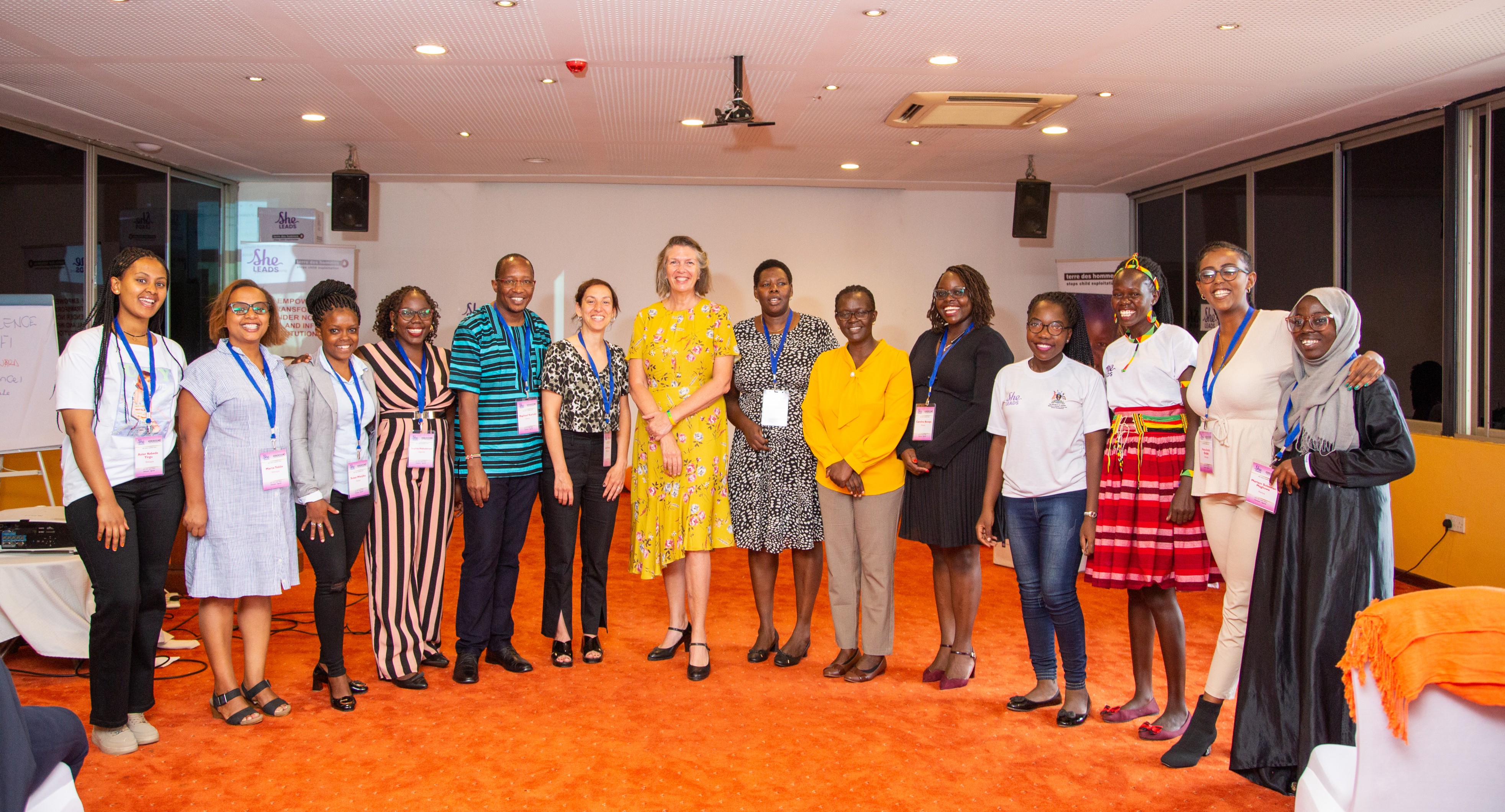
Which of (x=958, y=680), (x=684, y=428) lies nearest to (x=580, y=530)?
(x=684, y=428)

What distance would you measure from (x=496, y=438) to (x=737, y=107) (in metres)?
2.44

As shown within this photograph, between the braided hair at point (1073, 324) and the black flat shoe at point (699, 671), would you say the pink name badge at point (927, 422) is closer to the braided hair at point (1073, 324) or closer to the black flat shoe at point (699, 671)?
the braided hair at point (1073, 324)

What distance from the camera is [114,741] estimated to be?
2945 millimetres

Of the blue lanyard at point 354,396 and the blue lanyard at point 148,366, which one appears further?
the blue lanyard at point 354,396

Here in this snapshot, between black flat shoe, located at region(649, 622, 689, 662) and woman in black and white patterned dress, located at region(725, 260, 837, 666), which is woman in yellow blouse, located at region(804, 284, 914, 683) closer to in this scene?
woman in black and white patterned dress, located at region(725, 260, 837, 666)

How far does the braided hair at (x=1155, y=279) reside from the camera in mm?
3137

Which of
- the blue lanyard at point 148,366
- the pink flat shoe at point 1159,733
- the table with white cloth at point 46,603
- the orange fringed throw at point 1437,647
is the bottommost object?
the pink flat shoe at point 1159,733

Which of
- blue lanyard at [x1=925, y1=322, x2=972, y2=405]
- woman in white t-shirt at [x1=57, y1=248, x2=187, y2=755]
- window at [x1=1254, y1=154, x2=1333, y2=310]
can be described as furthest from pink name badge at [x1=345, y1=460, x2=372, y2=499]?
window at [x1=1254, y1=154, x2=1333, y2=310]

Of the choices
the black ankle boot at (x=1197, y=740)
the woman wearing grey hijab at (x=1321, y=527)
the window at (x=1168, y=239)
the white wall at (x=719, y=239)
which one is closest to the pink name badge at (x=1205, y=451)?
the woman wearing grey hijab at (x=1321, y=527)

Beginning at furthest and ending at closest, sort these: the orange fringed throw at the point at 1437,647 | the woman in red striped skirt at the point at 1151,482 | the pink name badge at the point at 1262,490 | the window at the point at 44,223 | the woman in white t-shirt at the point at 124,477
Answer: the window at the point at 44,223 < the woman in red striped skirt at the point at 1151,482 < the woman in white t-shirt at the point at 124,477 < the pink name badge at the point at 1262,490 < the orange fringed throw at the point at 1437,647

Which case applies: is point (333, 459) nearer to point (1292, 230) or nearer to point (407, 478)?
point (407, 478)

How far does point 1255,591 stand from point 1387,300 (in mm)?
4595

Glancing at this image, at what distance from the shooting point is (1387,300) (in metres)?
6.18

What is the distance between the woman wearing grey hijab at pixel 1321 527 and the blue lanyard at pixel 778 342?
173 cm
